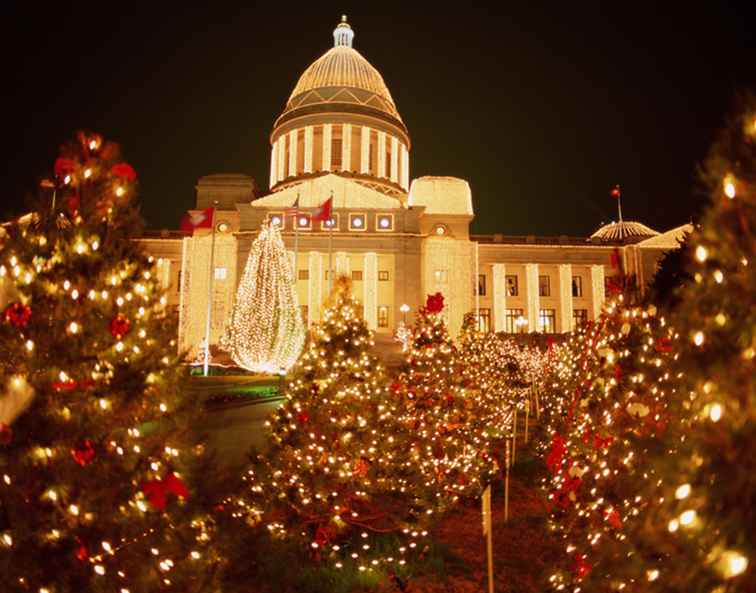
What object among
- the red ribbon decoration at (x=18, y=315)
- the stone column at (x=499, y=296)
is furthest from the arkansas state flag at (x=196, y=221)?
the stone column at (x=499, y=296)

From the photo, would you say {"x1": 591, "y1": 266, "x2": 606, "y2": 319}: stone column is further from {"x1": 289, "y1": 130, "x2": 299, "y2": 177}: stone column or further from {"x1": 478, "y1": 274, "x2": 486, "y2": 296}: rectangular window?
{"x1": 289, "y1": 130, "x2": 299, "y2": 177}: stone column

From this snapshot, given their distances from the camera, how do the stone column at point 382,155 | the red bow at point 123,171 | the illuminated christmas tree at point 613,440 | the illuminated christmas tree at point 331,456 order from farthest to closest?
the stone column at point 382,155
the illuminated christmas tree at point 331,456
the red bow at point 123,171
the illuminated christmas tree at point 613,440

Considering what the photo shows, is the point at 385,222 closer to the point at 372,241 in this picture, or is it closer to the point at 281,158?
the point at 372,241

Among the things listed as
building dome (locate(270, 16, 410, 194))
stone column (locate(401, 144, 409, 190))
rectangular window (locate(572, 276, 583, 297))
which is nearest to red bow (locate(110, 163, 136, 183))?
building dome (locate(270, 16, 410, 194))

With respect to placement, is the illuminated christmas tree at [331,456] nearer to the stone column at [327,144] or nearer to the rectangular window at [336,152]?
the stone column at [327,144]

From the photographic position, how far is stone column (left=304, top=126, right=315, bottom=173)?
204 feet

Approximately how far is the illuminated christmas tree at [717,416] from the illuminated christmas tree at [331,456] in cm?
518

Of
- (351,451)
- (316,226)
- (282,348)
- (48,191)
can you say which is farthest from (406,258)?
(48,191)

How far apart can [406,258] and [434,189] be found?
9189 millimetres

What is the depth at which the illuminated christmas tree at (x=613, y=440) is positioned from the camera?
3096 mm

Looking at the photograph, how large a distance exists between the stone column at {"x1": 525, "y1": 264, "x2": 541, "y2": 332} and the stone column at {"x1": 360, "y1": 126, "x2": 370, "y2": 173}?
68.3ft

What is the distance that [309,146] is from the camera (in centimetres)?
6284

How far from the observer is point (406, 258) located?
1919 inches

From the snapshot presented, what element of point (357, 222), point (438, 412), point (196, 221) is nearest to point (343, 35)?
point (357, 222)
